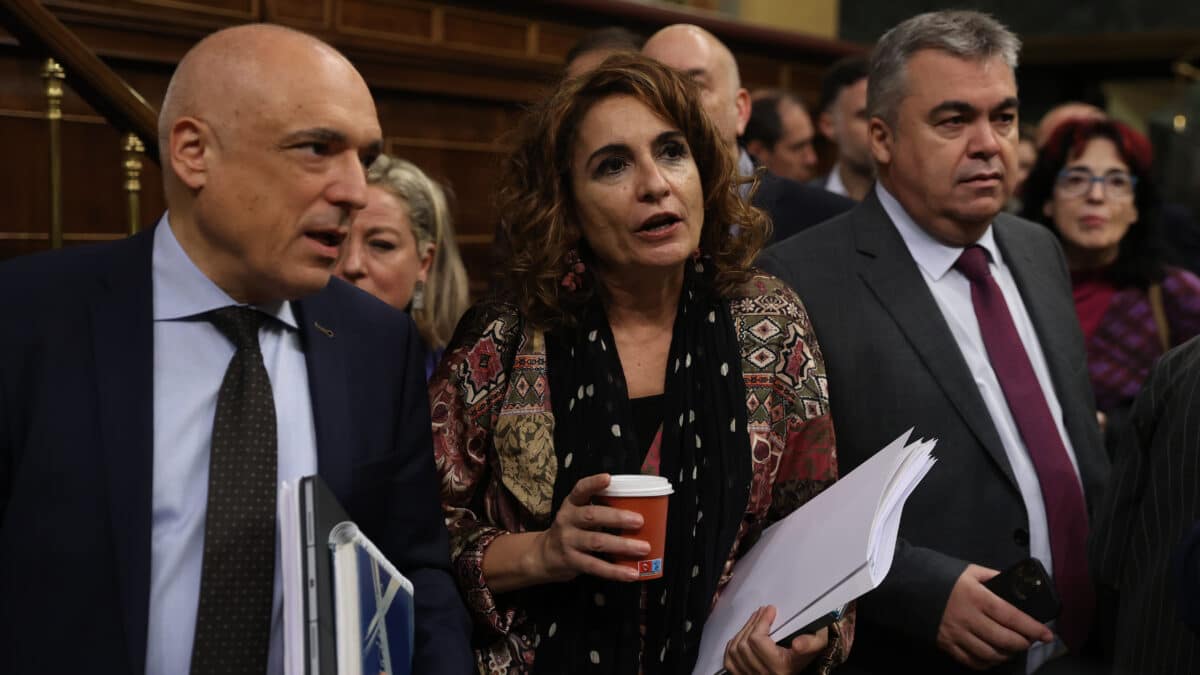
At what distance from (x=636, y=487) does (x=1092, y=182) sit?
2473mm

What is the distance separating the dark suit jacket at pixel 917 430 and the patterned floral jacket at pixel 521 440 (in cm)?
26

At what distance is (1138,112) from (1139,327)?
7596mm

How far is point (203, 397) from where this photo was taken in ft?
5.35

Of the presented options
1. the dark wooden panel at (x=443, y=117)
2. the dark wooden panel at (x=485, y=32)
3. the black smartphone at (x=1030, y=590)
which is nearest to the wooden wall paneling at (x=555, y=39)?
the dark wooden panel at (x=485, y=32)

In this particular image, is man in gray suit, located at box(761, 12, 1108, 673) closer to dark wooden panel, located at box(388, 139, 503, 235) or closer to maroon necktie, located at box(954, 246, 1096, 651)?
maroon necktie, located at box(954, 246, 1096, 651)

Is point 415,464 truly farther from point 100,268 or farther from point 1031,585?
point 1031,585

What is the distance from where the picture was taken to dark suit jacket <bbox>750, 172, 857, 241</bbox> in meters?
3.39

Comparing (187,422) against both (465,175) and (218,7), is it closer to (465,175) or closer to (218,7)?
(218,7)

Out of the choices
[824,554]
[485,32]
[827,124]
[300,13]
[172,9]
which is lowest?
[824,554]

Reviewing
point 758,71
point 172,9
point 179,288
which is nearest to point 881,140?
point 179,288

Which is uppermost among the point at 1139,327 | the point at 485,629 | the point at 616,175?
the point at 616,175

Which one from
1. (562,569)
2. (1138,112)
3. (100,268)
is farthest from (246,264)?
(1138,112)

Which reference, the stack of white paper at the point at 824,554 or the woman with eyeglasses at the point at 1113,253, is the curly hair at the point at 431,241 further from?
the woman with eyeglasses at the point at 1113,253

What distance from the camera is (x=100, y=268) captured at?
164 centimetres
